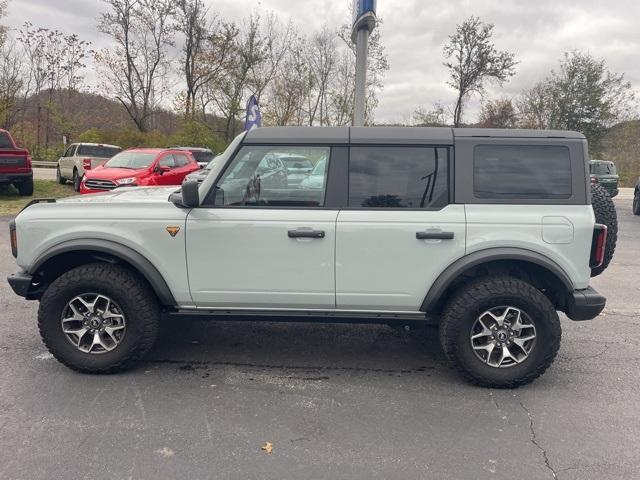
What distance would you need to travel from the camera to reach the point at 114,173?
1160cm

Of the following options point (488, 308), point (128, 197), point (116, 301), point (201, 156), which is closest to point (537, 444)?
point (488, 308)

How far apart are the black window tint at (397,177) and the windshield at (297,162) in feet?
1.05

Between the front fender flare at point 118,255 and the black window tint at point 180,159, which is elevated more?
the black window tint at point 180,159

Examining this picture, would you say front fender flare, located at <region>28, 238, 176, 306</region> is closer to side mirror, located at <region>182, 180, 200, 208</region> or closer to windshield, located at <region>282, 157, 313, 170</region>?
side mirror, located at <region>182, 180, 200, 208</region>

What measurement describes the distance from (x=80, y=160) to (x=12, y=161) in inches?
129

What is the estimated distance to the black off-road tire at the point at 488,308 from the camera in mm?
3271

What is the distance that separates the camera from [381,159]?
3398mm

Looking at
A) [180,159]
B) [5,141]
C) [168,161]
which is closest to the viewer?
[5,141]

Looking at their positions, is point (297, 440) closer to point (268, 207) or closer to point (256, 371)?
point (256, 371)

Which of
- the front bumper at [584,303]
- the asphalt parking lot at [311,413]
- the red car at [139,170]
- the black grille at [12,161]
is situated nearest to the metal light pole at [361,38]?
the asphalt parking lot at [311,413]

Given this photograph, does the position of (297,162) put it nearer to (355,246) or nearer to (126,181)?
(355,246)

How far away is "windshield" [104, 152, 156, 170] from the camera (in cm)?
1239

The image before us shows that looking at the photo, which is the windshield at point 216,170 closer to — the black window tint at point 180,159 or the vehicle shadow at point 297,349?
the vehicle shadow at point 297,349

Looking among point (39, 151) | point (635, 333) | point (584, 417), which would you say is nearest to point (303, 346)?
point (584, 417)
